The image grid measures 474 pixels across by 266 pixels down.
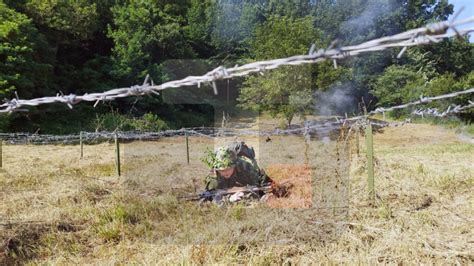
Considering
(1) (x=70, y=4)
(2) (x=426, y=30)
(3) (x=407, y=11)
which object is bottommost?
(2) (x=426, y=30)

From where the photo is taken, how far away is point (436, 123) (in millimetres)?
22359

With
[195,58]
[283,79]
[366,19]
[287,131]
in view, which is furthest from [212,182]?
[366,19]

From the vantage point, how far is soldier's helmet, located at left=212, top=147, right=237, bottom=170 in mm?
5465

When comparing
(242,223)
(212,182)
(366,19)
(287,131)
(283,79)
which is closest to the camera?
(242,223)

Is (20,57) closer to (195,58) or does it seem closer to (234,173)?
(195,58)

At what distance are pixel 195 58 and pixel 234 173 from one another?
20.8 meters

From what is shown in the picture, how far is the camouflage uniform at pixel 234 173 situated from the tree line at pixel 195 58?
11.6 m

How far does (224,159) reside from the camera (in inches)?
216

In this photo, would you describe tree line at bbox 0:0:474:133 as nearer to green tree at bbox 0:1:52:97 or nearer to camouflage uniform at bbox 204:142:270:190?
green tree at bbox 0:1:52:97

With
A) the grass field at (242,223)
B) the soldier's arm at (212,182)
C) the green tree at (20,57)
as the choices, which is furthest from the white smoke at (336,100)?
the soldier's arm at (212,182)

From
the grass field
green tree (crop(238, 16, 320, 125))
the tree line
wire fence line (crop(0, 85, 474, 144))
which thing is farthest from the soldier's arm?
green tree (crop(238, 16, 320, 125))

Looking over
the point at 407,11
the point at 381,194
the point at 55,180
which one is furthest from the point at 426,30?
the point at 407,11

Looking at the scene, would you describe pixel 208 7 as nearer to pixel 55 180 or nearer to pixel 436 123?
pixel 436 123

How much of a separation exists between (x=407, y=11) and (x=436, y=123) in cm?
1123
